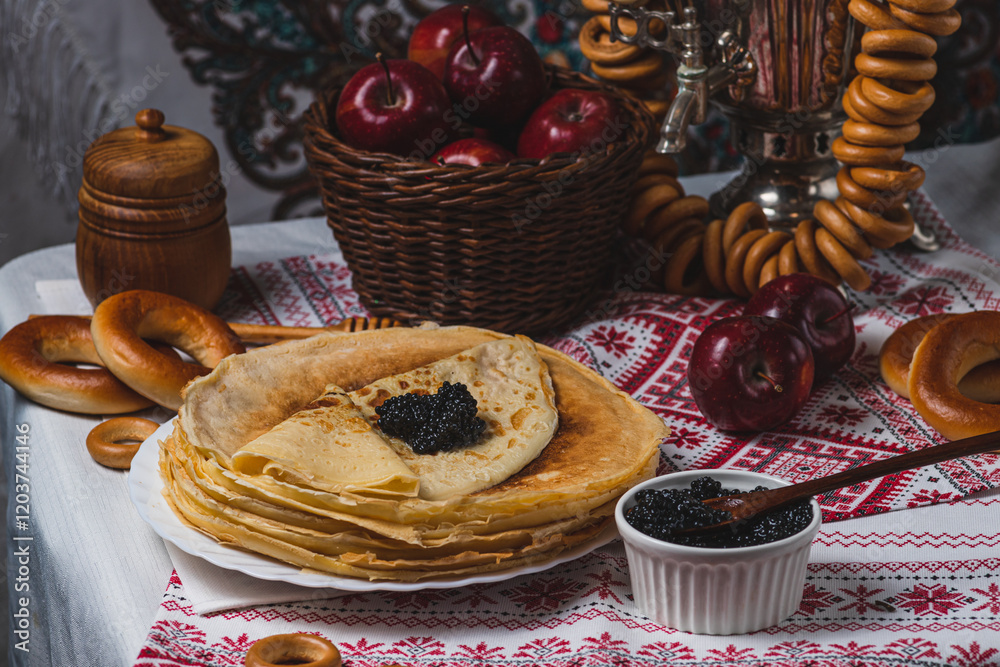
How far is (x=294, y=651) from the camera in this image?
2.55ft

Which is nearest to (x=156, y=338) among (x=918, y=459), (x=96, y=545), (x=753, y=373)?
(x=96, y=545)

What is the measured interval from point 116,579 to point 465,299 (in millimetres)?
582

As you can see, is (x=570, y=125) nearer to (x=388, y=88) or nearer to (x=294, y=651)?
(x=388, y=88)

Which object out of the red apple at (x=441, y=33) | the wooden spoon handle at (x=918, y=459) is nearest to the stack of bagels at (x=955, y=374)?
the wooden spoon handle at (x=918, y=459)

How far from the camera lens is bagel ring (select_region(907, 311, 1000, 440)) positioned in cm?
106

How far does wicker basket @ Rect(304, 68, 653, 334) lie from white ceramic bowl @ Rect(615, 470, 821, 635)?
503 millimetres

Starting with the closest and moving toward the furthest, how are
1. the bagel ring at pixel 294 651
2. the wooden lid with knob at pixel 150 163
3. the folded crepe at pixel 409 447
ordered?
the bagel ring at pixel 294 651
the folded crepe at pixel 409 447
the wooden lid with knob at pixel 150 163

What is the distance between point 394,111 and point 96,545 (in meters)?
0.67

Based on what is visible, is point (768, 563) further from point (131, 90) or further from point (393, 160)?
point (131, 90)

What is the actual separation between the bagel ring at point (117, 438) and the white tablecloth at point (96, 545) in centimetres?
2

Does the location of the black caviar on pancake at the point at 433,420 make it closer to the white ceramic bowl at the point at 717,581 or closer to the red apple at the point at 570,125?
the white ceramic bowl at the point at 717,581

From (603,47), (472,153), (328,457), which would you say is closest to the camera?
(328,457)

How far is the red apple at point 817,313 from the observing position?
120cm

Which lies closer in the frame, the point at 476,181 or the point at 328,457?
the point at 328,457
